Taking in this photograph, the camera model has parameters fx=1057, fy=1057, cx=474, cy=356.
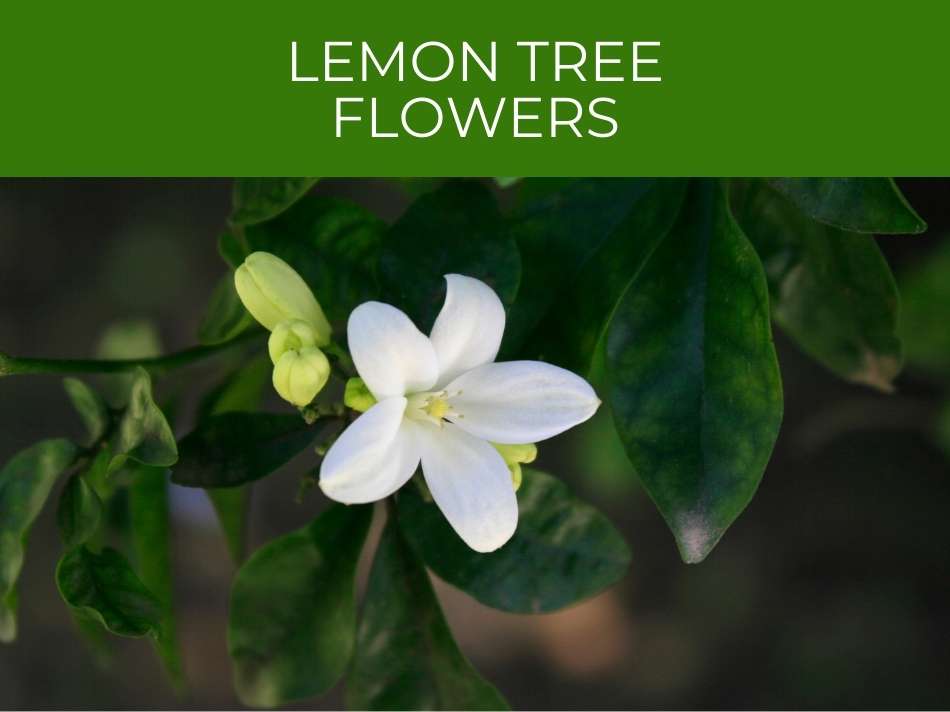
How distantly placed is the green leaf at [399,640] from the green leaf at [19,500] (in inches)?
14.5

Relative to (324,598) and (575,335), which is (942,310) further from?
(324,598)

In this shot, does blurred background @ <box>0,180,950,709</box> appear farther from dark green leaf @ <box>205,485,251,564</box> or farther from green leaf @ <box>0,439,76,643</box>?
green leaf @ <box>0,439,76,643</box>

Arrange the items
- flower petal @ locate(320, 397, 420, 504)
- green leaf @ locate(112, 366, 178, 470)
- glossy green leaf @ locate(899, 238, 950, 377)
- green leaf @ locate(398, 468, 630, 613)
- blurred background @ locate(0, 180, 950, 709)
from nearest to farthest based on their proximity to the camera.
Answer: flower petal @ locate(320, 397, 420, 504) < green leaf @ locate(112, 366, 178, 470) < green leaf @ locate(398, 468, 630, 613) < glossy green leaf @ locate(899, 238, 950, 377) < blurred background @ locate(0, 180, 950, 709)

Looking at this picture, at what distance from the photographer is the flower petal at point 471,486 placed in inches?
36.2

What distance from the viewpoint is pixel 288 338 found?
3.22ft

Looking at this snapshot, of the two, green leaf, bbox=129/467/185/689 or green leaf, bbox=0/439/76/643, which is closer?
green leaf, bbox=0/439/76/643

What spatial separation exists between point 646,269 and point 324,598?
52cm

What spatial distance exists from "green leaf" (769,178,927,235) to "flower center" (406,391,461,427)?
0.43 metres

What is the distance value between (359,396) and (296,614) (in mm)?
354

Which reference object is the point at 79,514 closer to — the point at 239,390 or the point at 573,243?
the point at 239,390

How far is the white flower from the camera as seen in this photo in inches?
34.6

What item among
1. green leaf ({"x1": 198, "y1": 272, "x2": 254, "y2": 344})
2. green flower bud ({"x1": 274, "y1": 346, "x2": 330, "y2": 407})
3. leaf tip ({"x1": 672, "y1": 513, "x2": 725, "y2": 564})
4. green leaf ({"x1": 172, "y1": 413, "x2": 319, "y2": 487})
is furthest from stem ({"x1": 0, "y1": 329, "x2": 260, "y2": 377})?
leaf tip ({"x1": 672, "y1": 513, "x2": 725, "y2": 564})

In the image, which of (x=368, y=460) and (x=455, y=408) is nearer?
(x=368, y=460)

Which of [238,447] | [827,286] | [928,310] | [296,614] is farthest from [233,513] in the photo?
[928,310]
